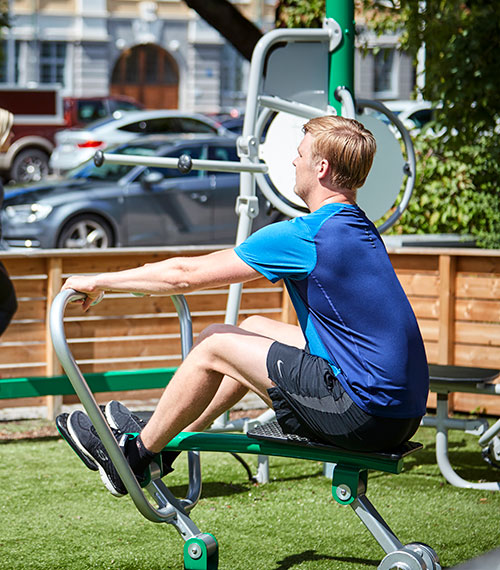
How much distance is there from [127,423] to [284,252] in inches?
35.1

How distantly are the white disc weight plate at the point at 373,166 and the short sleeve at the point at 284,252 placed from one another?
1.88m

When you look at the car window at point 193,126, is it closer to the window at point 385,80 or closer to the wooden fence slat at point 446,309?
the wooden fence slat at point 446,309

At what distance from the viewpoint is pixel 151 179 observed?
13.4m

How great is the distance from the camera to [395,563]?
3.43 metres

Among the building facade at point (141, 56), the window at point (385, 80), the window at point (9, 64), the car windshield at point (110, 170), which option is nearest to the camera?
the car windshield at point (110, 170)

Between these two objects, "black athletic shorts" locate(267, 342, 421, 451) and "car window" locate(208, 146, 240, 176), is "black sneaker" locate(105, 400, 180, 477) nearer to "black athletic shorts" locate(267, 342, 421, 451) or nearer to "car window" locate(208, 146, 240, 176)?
"black athletic shorts" locate(267, 342, 421, 451)

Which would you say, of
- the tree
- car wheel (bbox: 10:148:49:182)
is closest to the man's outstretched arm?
the tree

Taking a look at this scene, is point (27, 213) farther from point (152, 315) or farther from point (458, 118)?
point (152, 315)

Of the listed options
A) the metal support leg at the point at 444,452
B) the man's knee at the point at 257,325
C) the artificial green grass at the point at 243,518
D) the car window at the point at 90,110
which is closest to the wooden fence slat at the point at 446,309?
the artificial green grass at the point at 243,518

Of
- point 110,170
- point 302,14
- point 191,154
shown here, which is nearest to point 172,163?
point 302,14

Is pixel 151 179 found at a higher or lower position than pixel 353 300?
lower

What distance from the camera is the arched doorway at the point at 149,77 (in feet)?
133

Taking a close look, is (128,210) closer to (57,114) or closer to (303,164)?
(303,164)

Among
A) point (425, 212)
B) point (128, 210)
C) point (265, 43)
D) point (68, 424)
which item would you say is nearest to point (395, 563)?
point (68, 424)
